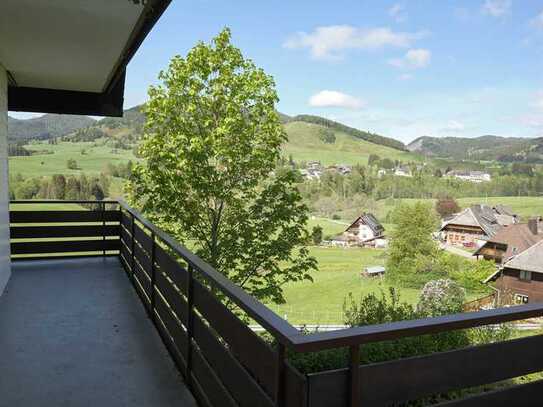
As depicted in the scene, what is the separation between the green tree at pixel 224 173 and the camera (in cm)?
872

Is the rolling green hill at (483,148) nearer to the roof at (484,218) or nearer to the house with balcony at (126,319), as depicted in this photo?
the roof at (484,218)

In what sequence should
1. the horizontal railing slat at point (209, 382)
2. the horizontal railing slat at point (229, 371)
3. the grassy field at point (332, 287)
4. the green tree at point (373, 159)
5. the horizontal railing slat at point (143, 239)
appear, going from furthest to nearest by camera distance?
1. the green tree at point (373, 159)
2. the grassy field at point (332, 287)
3. the horizontal railing slat at point (143, 239)
4. the horizontal railing slat at point (209, 382)
5. the horizontal railing slat at point (229, 371)

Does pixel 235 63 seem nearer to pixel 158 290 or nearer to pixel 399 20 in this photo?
pixel 158 290

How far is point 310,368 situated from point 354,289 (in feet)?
86.3

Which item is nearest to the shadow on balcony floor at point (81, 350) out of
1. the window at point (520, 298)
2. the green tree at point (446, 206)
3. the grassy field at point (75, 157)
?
the grassy field at point (75, 157)

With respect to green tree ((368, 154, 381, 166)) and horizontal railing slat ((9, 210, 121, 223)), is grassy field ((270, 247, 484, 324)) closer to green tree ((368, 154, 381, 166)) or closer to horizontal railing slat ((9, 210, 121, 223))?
green tree ((368, 154, 381, 166))

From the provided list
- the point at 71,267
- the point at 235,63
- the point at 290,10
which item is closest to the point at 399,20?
the point at 290,10

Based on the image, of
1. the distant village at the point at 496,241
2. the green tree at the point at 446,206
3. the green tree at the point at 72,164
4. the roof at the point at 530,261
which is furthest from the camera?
the green tree at the point at 446,206

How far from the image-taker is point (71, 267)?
6000mm

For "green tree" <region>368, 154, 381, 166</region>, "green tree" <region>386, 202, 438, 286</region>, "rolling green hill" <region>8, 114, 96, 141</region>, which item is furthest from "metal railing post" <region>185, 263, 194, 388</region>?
"green tree" <region>368, 154, 381, 166</region>

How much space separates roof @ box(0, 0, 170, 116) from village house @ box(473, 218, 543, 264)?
1151 inches

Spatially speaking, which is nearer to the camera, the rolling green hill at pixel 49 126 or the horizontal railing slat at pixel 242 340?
the horizontal railing slat at pixel 242 340

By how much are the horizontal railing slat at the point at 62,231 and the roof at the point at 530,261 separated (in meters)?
22.8

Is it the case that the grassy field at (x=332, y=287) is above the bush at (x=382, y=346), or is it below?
below
